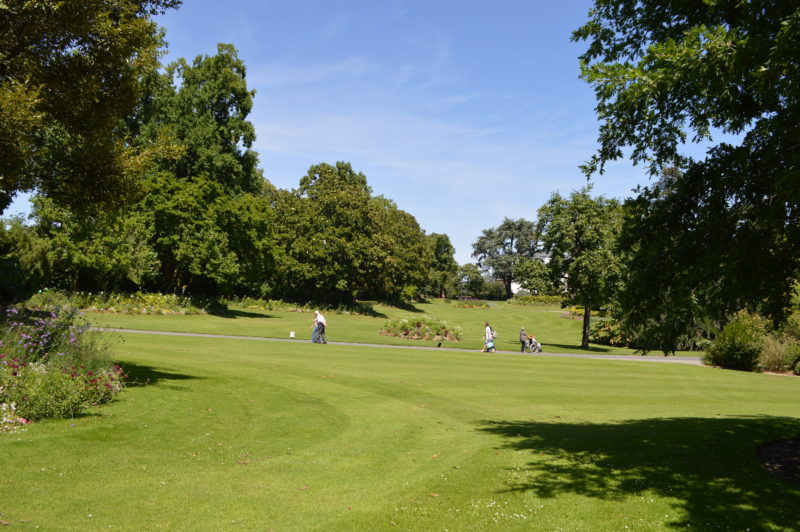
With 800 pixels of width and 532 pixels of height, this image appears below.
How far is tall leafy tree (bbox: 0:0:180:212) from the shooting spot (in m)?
10.6

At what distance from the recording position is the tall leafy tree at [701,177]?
302 inches

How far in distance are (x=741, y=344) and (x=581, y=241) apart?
41.9 ft

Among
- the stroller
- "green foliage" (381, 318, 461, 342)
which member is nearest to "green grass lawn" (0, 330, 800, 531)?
the stroller

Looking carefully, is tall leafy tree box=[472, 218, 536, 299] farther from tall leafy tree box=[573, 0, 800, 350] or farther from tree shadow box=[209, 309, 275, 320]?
tall leafy tree box=[573, 0, 800, 350]

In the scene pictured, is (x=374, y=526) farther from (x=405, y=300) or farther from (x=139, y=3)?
(x=405, y=300)

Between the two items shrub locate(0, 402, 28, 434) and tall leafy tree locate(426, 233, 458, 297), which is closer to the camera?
shrub locate(0, 402, 28, 434)

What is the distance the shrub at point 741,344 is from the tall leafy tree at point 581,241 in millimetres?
8145

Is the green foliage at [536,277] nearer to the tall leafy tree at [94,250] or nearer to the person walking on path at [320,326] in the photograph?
the person walking on path at [320,326]

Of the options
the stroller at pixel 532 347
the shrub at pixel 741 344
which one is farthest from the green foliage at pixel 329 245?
the shrub at pixel 741 344

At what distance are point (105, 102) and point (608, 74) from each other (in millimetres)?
11455

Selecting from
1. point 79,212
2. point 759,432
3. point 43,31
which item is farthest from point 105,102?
point 759,432

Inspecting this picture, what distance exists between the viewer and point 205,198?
5059cm

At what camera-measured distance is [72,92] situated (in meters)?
12.1

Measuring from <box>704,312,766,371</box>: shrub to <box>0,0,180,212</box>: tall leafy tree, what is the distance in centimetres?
3556
